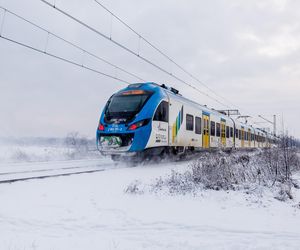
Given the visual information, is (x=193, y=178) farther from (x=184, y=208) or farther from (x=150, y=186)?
(x=184, y=208)

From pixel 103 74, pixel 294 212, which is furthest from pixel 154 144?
pixel 294 212

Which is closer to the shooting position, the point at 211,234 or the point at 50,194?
the point at 211,234

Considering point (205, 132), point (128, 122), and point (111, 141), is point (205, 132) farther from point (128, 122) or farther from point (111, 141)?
point (111, 141)

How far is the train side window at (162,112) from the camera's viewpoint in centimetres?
1102

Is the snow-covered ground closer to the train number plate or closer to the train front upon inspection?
the train front

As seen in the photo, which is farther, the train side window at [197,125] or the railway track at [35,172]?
the train side window at [197,125]

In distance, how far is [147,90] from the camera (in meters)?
11.4

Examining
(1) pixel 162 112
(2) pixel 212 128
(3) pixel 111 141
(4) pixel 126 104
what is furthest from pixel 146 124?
(2) pixel 212 128

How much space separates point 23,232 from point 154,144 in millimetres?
7494

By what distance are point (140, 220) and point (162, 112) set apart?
7.45 metres

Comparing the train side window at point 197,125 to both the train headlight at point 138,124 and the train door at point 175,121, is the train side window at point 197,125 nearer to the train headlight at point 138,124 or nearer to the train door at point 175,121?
the train door at point 175,121

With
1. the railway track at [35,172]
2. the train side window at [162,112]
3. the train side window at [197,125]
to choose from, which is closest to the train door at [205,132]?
the train side window at [197,125]

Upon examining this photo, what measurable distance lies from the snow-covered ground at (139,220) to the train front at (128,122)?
445cm

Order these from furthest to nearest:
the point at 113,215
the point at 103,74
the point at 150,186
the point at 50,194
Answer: the point at 103,74
the point at 150,186
the point at 50,194
the point at 113,215
